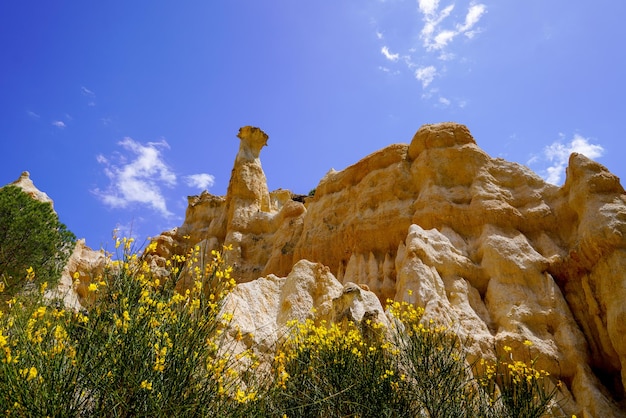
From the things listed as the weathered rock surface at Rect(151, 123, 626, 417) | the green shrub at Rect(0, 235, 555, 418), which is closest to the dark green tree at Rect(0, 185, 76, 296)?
the weathered rock surface at Rect(151, 123, 626, 417)

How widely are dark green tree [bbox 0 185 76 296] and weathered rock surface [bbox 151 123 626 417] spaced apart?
12720 millimetres

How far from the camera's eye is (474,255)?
69.6 feet

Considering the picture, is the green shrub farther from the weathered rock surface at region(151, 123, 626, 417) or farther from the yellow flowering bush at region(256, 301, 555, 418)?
the weathered rock surface at region(151, 123, 626, 417)

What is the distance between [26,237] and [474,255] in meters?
25.4

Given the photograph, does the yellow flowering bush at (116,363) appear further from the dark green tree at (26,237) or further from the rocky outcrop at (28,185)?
the rocky outcrop at (28,185)

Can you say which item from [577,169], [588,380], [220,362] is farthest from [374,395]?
[577,169]

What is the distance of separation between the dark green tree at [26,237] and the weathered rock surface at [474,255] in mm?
12720

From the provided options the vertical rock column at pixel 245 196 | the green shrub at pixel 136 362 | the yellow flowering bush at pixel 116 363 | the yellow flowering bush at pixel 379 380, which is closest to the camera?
the yellow flowering bush at pixel 116 363

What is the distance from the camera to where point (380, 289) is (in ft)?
73.6

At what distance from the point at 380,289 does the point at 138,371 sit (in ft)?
58.9

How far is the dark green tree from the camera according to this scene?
2322 centimetres

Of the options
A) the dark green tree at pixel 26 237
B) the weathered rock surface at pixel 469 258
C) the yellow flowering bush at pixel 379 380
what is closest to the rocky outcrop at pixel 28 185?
the dark green tree at pixel 26 237

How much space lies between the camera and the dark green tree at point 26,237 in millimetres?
23216

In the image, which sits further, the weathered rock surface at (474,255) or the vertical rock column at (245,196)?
the vertical rock column at (245,196)
